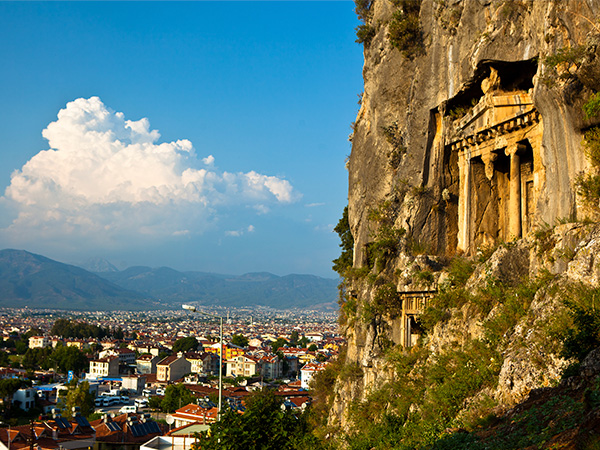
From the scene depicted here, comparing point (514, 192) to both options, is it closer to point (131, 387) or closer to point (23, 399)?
point (23, 399)

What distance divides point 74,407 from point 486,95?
5839 centimetres

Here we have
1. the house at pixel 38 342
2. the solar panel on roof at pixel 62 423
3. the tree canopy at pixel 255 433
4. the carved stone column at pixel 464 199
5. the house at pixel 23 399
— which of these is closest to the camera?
the tree canopy at pixel 255 433

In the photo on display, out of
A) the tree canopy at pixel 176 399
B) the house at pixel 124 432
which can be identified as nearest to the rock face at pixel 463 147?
the house at pixel 124 432

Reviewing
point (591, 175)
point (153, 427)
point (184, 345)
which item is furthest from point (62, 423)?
point (184, 345)

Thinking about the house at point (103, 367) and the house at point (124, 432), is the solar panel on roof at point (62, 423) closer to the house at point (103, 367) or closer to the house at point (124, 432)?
the house at point (124, 432)

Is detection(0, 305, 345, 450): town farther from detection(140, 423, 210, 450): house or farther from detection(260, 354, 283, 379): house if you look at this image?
detection(260, 354, 283, 379): house

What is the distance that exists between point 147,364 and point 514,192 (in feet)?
343

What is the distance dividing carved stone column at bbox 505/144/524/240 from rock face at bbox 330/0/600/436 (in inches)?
1.7

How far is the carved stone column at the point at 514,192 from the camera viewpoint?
19.8 m

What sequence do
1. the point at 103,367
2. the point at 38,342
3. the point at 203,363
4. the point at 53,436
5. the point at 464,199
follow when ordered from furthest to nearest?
the point at 38,342 < the point at 203,363 < the point at 103,367 < the point at 53,436 < the point at 464,199

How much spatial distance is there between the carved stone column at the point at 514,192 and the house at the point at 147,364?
103 m

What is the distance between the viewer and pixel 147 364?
114 meters

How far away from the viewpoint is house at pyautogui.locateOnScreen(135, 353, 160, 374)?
4449 inches

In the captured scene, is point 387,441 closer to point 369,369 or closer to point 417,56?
point 369,369
